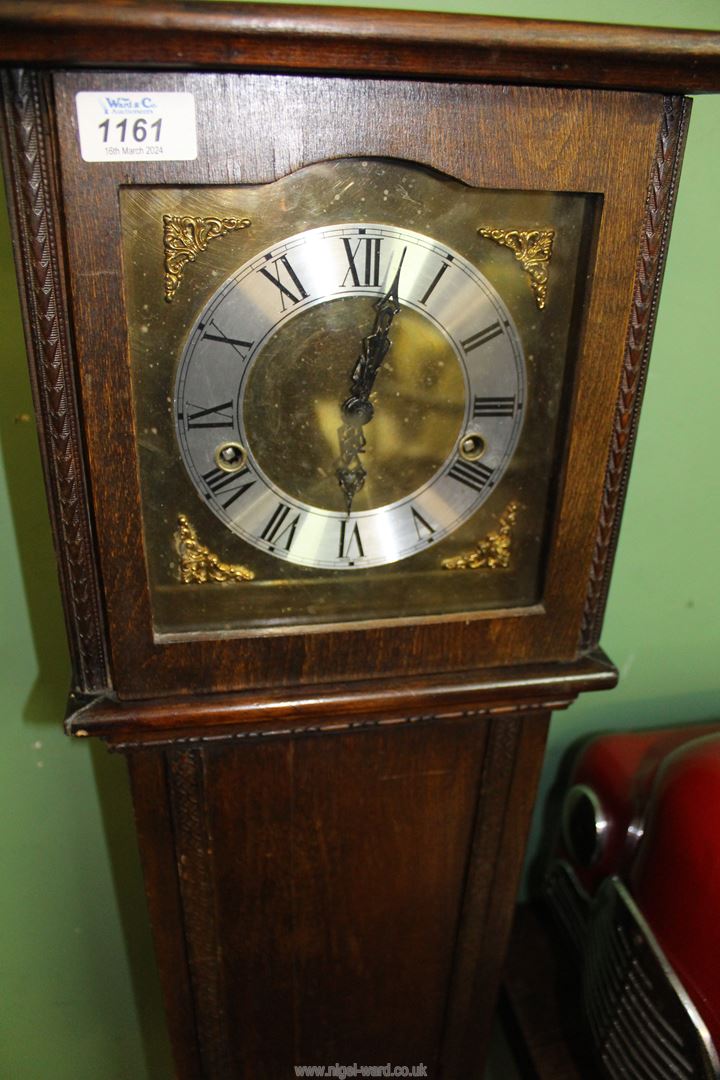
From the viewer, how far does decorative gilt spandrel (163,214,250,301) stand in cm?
55

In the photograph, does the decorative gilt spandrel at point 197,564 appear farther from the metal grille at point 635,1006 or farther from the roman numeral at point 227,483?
the metal grille at point 635,1006

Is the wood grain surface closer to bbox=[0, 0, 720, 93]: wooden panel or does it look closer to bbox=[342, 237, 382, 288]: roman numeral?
bbox=[342, 237, 382, 288]: roman numeral

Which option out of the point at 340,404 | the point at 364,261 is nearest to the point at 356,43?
the point at 364,261

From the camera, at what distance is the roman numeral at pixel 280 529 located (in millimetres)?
652

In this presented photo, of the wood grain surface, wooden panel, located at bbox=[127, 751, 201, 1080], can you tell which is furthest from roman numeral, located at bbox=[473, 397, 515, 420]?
wooden panel, located at bbox=[127, 751, 201, 1080]

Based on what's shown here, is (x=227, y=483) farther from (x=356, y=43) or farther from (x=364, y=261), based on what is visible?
(x=356, y=43)

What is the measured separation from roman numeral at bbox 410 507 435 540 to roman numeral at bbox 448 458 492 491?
0.14 feet

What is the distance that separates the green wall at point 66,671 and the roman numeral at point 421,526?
1.35 ft

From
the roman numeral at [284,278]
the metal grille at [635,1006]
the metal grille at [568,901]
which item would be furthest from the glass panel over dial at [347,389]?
the metal grille at [568,901]

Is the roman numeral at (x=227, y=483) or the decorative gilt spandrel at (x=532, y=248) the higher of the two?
the decorative gilt spandrel at (x=532, y=248)

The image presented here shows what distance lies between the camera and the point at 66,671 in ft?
3.07

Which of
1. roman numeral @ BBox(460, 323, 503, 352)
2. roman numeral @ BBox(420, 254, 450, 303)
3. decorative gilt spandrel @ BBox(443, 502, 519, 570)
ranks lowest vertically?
decorative gilt spandrel @ BBox(443, 502, 519, 570)

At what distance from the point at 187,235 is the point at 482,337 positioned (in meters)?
0.23

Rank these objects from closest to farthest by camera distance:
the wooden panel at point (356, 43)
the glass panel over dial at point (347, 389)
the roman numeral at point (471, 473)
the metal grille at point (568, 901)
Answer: the wooden panel at point (356, 43) < the glass panel over dial at point (347, 389) < the roman numeral at point (471, 473) < the metal grille at point (568, 901)
